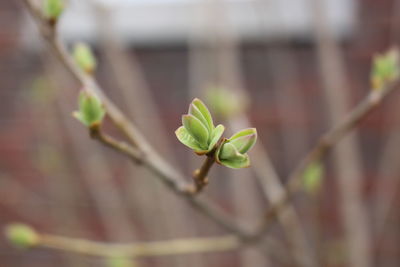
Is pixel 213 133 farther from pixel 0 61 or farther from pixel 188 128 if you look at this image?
pixel 0 61

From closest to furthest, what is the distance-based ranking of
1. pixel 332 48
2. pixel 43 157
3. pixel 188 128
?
pixel 188 128 → pixel 332 48 → pixel 43 157

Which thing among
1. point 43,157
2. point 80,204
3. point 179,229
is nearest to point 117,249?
point 179,229

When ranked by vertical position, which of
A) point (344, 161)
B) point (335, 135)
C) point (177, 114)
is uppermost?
point (335, 135)

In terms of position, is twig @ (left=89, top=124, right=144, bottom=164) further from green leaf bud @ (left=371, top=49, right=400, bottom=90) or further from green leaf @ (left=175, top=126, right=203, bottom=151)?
green leaf bud @ (left=371, top=49, right=400, bottom=90)

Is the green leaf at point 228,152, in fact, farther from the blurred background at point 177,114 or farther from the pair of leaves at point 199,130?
the blurred background at point 177,114

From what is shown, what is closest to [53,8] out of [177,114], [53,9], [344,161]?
[53,9]

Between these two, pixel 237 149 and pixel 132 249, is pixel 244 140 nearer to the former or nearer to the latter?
pixel 237 149

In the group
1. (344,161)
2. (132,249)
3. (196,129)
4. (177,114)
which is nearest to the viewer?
(196,129)

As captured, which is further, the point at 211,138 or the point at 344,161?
the point at 344,161

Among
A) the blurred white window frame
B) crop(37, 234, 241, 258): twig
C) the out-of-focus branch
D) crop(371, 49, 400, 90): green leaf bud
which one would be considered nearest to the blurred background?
the blurred white window frame
